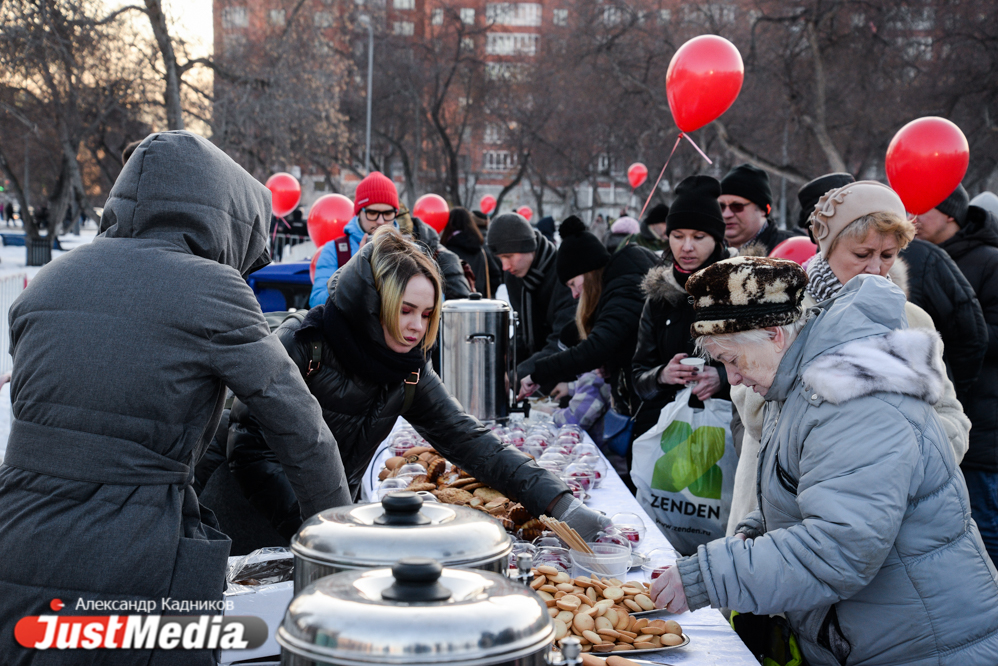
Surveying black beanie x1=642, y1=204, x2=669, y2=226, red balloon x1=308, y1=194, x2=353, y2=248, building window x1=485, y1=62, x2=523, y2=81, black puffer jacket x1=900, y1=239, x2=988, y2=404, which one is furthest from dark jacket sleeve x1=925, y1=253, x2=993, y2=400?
building window x1=485, y1=62, x2=523, y2=81

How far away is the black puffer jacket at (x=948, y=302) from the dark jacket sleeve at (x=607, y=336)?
1315 millimetres

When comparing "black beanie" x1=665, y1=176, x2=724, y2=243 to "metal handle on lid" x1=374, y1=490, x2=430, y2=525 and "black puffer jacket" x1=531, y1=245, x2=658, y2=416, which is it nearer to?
"black puffer jacket" x1=531, y1=245, x2=658, y2=416

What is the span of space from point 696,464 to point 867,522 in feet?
4.86

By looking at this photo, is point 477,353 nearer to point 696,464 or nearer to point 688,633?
point 696,464

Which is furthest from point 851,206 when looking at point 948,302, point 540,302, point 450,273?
point 450,273

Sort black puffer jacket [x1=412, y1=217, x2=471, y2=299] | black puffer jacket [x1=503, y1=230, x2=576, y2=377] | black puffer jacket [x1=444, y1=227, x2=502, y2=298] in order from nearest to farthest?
black puffer jacket [x1=503, y1=230, x2=576, y2=377] → black puffer jacket [x1=412, y1=217, x2=471, y2=299] → black puffer jacket [x1=444, y1=227, x2=502, y2=298]

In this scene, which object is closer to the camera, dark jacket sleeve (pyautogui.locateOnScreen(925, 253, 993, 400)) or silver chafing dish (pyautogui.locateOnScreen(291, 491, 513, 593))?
silver chafing dish (pyautogui.locateOnScreen(291, 491, 513, 593))

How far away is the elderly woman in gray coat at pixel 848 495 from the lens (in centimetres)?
169

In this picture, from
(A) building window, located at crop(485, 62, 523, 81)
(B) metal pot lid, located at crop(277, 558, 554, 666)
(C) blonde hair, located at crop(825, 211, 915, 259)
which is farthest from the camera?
(A) building window, located at crop(485, 62, 523, 81)

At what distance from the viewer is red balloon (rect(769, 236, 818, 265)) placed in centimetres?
430

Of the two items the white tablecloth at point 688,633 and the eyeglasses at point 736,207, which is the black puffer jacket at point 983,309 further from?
the white tablecloth at point 688,633

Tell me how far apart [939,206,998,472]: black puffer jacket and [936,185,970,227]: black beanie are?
0.03 metres

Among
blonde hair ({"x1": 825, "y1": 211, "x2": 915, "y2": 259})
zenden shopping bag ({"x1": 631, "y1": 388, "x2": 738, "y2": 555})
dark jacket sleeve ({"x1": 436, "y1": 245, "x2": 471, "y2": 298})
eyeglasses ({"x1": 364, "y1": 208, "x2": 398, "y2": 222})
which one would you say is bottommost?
zenden shopping bag ({"x1": 631, "y1": 388, "x2": 738, "y2": 555})

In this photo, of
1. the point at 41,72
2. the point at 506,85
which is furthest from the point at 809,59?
the point at 41,72
